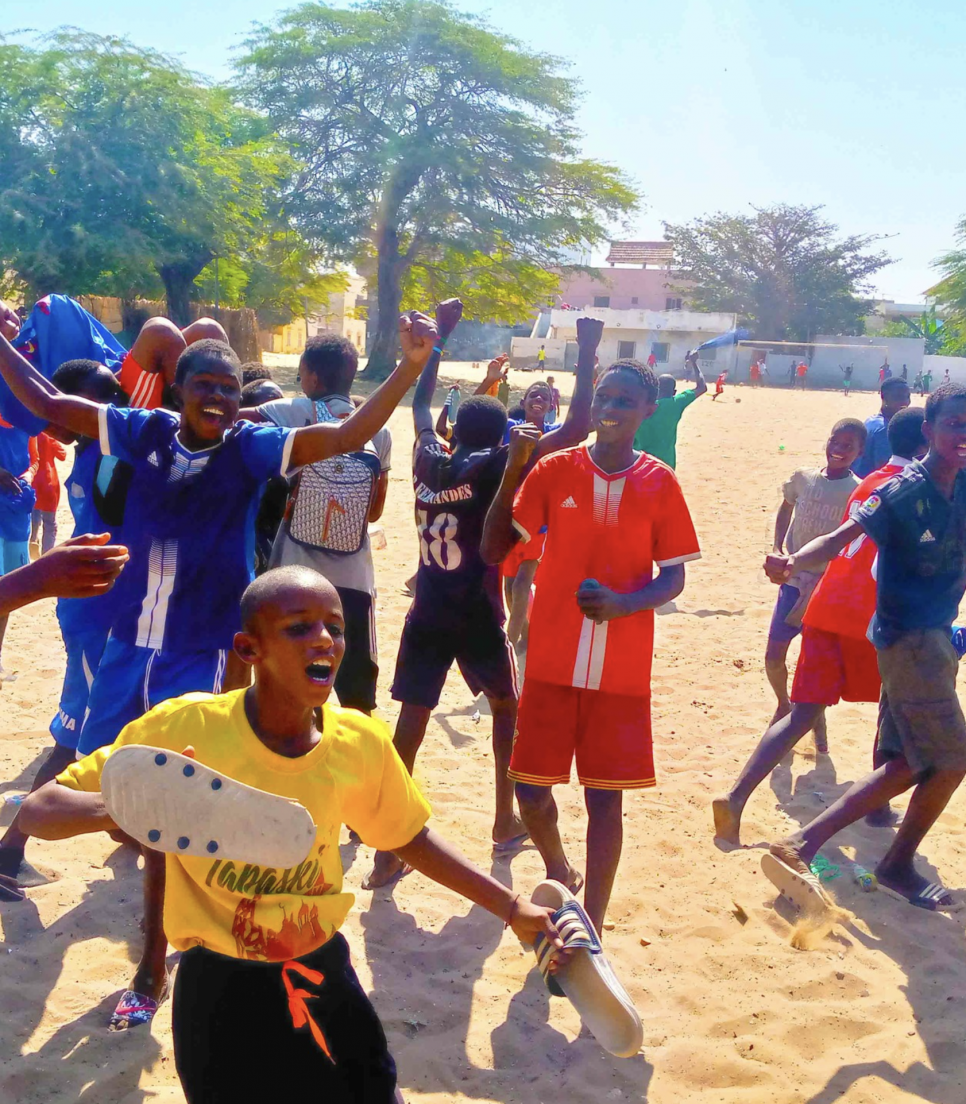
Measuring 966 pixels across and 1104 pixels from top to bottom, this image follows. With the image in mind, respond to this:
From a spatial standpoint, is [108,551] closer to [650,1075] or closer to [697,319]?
[650,1075]

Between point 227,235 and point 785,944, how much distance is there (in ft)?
81.3

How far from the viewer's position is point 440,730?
18.7 feet

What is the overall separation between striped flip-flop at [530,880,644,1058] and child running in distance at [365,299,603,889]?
1.92 metres

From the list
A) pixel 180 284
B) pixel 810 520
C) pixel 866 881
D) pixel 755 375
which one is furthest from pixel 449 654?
pixel 755 375

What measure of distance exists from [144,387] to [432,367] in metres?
1.10

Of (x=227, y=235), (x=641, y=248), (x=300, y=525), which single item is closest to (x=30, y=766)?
(x=300, y=525)

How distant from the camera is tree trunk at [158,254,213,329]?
26.8 meters

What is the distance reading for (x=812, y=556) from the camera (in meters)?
3.77

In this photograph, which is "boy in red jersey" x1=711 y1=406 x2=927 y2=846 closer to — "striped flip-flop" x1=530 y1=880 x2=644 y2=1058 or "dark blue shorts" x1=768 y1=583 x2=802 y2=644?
"dark blue shorts" x1=768 y1=583 x2=802 y2=644

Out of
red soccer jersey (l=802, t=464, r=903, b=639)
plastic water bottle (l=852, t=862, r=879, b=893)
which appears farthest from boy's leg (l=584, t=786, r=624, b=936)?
red soccer jersey (l=802, t=464, r=903, b=639)

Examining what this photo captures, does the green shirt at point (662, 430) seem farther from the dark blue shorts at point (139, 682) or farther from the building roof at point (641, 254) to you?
the building roof at point (641, 254)

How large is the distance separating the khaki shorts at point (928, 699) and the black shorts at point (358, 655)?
1916 mm

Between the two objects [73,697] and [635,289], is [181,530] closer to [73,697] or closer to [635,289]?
[73,697]

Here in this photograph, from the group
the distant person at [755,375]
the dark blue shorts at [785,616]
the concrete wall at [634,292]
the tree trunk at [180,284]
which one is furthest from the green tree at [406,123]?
the concrete wall at [634,292]
